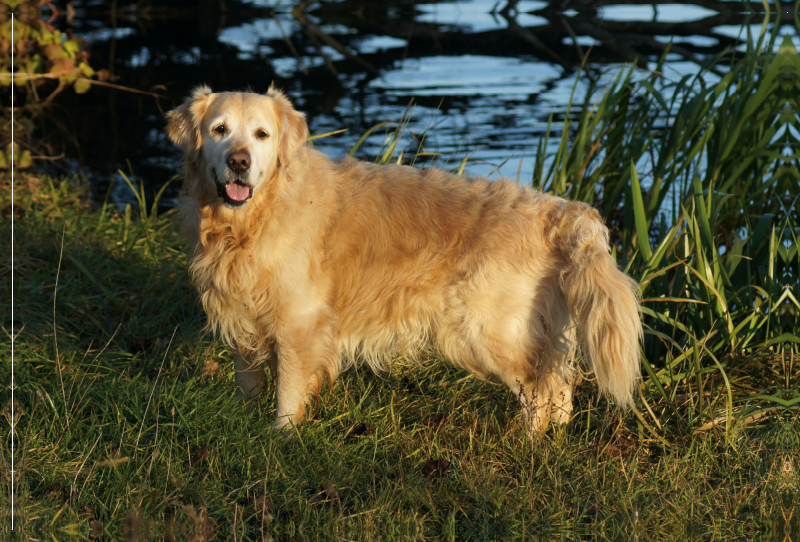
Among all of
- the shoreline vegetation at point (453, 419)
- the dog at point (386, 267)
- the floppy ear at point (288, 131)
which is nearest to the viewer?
the shoreline vegetation at point (453, 419)

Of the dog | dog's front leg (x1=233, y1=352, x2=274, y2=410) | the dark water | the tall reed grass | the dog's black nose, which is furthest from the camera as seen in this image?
the dark water

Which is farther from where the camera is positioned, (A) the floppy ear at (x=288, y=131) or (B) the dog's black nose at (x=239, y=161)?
(A) the floppy ear at (x=288, y=131)

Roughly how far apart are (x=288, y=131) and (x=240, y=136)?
25 cm

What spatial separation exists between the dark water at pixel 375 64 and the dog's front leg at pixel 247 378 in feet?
7.24

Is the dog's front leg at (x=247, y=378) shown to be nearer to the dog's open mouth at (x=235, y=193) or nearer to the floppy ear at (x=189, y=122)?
the dog's open mouth at (x=235, y=193)

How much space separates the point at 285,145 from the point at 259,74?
804cm

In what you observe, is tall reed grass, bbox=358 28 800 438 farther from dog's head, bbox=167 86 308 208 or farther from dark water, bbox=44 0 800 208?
dog's head, bbox=167 86 308 208

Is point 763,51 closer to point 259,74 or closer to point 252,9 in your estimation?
point 259,74

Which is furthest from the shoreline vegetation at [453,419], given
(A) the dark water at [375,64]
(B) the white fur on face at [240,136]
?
(A) the dark water at [375,64]

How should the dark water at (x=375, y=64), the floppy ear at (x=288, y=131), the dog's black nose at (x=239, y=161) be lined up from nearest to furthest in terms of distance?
the dog's black nose at (x=239, y=161)
the floppy ear at (x=288, y=131)
the dark water at (x=375, y=64)

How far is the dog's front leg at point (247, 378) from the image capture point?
12.0 ft

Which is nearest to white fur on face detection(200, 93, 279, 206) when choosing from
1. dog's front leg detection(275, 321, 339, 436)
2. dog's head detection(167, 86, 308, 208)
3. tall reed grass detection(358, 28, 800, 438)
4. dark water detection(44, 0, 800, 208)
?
dog's head detection(167, 86, 308, 208)

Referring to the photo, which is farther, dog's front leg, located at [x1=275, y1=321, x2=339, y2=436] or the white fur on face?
dog's front leg, located at [x1=275, y1=321, x2=339, y2=436]

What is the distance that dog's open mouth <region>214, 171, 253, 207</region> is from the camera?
10.4 ft
